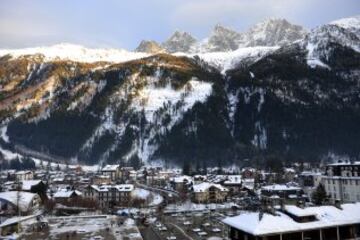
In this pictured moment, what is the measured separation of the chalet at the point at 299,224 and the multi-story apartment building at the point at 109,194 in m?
73.0

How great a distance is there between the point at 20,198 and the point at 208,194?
140 feet

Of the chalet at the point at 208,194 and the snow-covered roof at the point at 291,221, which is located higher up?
the snow-covered roof at the point at 291,221

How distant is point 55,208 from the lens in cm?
9369

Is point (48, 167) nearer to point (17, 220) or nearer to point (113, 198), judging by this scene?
point (113, 198)

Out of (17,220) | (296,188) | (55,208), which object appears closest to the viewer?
(17,220)

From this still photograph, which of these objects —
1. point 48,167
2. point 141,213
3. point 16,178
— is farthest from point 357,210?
point 48,167

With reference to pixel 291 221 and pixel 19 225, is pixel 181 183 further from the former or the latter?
pixel 291 221

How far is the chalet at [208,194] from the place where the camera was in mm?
103375

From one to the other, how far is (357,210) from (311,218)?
507 centimetres

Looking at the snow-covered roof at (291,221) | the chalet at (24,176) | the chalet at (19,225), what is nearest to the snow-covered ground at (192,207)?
the chalet at (19,225)

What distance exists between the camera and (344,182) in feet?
264

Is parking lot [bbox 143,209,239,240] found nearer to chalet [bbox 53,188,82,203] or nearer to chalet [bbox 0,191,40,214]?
chalet [bbox 53,188,82,203]

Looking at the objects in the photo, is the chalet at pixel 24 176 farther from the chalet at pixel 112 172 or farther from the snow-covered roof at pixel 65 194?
the snow-covered roof at pixel 65 194

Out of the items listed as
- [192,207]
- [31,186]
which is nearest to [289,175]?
[192,207]
